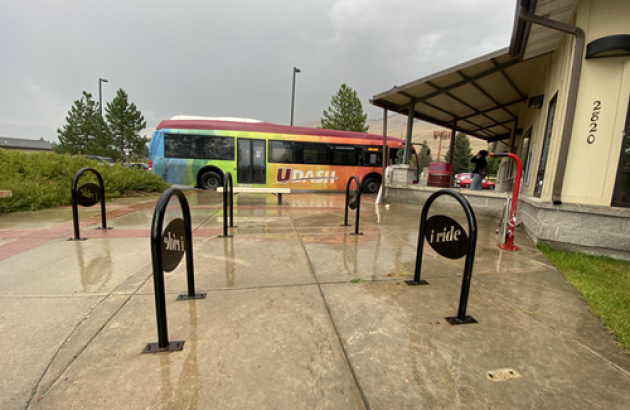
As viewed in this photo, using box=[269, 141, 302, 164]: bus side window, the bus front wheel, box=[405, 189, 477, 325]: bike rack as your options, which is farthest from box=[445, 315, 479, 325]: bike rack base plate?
the bus front wheel

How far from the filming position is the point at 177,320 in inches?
93.0

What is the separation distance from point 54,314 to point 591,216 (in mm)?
6450

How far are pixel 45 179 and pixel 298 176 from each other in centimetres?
877

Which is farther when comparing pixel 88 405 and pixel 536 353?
pixel 536 353

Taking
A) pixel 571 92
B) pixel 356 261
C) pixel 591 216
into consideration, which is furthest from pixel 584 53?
pixel 356 261

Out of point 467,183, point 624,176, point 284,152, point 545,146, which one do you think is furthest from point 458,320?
point 467,183

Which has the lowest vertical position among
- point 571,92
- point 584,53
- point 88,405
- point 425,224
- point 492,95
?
point 88,405

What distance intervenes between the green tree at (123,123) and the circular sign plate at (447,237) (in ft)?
151

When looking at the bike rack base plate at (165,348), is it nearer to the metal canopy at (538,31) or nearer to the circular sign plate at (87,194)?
the circular sign plate at (87,194)

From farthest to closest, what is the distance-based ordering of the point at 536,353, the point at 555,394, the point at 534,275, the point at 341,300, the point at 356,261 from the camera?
the point at 356,261 < the point at 534,275 < the point at 341,300 < the point at 536,353 < the point at 555,394

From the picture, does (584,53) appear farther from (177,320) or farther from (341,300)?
(177,320)

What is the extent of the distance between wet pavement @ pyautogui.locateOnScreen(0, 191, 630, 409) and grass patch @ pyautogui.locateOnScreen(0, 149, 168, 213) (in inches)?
154

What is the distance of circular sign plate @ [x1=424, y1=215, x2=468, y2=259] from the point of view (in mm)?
2547

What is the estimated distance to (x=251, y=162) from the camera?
43.1 ft
